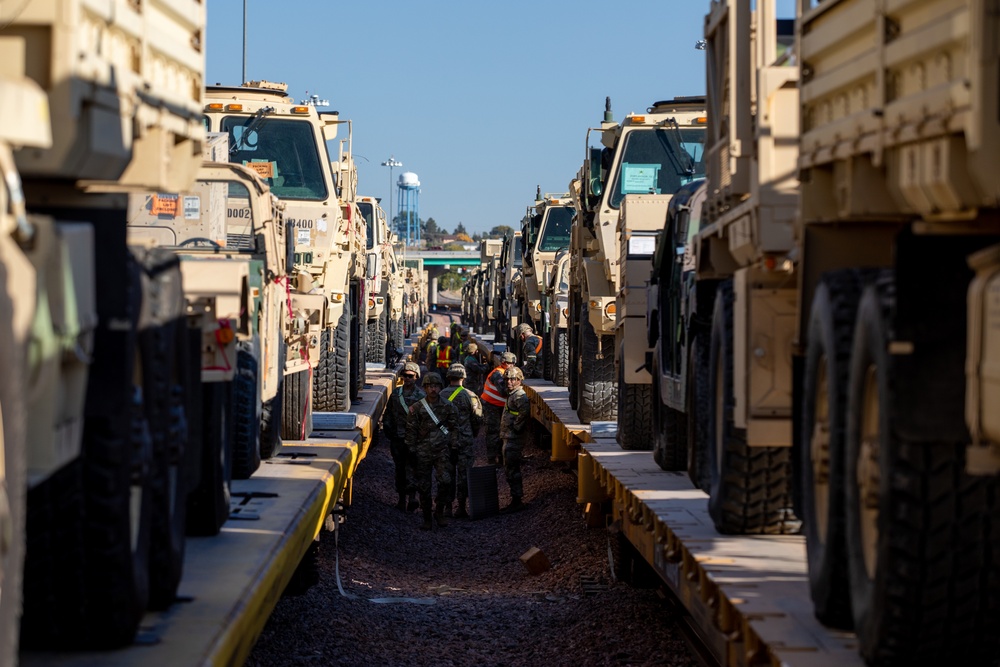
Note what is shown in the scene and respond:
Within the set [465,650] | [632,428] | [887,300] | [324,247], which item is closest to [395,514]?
[324,247]

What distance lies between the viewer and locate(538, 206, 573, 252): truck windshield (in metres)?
26.9

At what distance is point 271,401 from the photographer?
37.7 feet

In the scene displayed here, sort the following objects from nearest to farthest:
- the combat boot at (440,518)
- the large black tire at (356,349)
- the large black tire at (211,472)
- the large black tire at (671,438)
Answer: the large black tire at (211,472) < the large black tire at (671,438) < the combat boot at (440,518) < the large black tire at (356,349)

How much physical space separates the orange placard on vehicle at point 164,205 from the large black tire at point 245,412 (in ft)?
5.40

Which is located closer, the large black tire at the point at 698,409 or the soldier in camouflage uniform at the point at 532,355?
the large black tire at the point at 698,409

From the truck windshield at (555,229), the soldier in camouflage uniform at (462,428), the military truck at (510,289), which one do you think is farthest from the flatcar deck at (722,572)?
the military truck at (510,289)

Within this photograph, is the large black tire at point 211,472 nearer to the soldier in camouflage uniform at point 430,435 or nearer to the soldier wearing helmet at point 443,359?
the soldier in camouflage uniform at point 430,435

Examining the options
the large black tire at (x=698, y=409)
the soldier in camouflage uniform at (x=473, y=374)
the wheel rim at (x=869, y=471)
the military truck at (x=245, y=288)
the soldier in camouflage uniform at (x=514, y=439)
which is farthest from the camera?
the soldier in camouflage uniform at (x=473, y=374)

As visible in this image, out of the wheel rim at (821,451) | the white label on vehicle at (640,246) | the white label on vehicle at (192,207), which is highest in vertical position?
the white label on vehicle at (192,207)

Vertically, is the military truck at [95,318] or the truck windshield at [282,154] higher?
the truck windshield at [282,154]

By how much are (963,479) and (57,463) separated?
2.61 meters

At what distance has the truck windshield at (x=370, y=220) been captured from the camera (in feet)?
89.5

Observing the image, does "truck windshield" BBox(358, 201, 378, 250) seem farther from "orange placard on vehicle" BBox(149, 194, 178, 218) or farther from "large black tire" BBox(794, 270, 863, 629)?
"large black tire" BBox(794, 270, 863, 629)

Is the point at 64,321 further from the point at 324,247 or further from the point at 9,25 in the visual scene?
the point at 324,247
